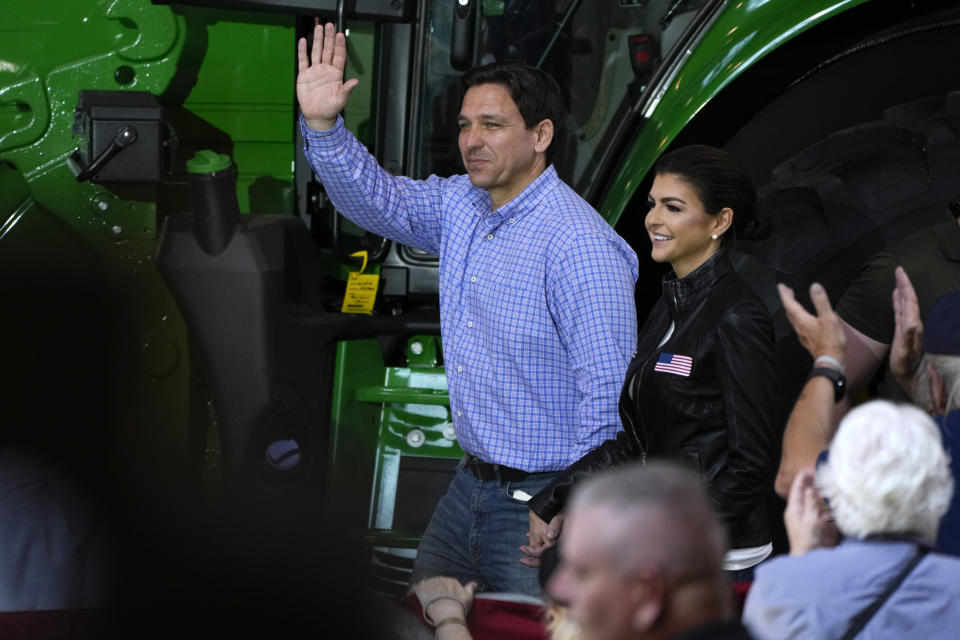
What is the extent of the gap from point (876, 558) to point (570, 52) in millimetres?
1932

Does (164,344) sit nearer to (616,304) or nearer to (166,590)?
(166,590)

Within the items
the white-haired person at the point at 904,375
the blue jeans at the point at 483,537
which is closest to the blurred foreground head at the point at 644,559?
the white-haired person at the point at 904,375

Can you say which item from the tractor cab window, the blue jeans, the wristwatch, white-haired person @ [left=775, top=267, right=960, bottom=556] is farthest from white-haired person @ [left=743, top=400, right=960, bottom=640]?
the tractor cab window

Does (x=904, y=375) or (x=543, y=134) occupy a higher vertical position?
(x=543, y=134)

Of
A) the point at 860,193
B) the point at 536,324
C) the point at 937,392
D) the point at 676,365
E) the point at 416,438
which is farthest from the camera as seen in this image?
the point at 416,438

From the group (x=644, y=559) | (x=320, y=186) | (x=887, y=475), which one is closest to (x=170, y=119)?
(x=320, y=186)

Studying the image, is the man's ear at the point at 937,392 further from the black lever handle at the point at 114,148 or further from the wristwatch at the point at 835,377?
the black lever handle at the point at 114,148

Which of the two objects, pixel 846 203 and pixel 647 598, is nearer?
pixel 647 598

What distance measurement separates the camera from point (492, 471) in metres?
2.41

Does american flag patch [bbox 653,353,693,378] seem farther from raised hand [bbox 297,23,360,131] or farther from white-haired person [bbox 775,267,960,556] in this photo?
raised hand [bbox 297,23,360,131]

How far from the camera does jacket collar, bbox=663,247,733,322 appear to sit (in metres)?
2.18

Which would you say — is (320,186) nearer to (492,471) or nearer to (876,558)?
(492,471)

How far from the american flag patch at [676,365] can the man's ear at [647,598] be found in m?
1.01

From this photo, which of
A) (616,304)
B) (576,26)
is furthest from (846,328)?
(576,26)
